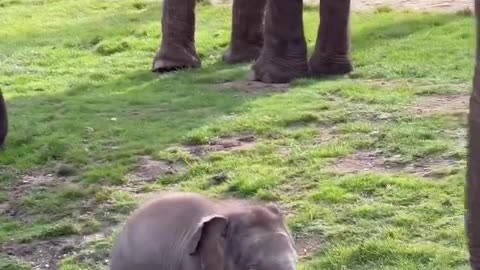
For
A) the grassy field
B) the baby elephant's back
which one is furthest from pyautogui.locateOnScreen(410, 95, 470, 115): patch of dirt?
the baby elephant's back

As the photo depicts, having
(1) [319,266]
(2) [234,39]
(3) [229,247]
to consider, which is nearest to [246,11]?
(2) [234,39]

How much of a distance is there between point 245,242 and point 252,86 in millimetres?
6339

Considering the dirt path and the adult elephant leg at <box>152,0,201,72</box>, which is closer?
the adult elephant leg at <box>152,0,201,72</box>

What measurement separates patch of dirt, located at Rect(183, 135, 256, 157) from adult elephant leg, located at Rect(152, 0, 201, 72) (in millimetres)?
3366

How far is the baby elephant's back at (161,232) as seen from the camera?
4379mm

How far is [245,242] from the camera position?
3918 millimetres

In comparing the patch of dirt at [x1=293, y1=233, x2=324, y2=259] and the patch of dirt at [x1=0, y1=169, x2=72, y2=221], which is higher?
the patch of dirt at [x1=293, y1=233, x2=324, y2=259]

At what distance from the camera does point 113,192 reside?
694 centimetres

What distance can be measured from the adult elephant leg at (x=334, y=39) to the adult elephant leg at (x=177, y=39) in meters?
1.53

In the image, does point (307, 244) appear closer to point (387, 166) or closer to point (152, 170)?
point (387, 166)

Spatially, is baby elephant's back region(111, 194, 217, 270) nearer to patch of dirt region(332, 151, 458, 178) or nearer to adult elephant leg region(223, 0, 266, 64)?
patch of dirt region(332, 151, 458, 178)

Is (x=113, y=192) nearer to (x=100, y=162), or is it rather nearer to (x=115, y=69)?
(x=100, y=162)

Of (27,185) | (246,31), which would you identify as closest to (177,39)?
(246,31)

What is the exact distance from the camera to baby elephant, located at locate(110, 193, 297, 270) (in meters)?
3.88
